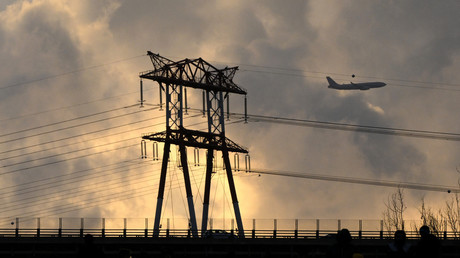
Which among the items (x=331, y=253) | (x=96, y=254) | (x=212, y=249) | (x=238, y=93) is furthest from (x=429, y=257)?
(x=238, y=93)

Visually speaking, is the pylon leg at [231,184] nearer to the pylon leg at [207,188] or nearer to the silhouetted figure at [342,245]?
the pylon leg at [207,188]

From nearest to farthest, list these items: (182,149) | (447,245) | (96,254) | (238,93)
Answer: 1. (96,254)
2. (447,245)
3. (182,149)
4. (238,93)

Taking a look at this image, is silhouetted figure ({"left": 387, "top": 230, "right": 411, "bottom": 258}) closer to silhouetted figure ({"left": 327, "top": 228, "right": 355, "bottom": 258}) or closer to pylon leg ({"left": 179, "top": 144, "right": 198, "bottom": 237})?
A: silhouetted figure ({"left": 327, "top": 228, "right": 355, "bottom": 258})

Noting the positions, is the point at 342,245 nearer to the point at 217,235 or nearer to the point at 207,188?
the point at 217,235

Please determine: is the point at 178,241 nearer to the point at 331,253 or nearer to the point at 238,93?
the point at 238,93

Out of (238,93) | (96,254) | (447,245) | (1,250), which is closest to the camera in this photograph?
(96,254)

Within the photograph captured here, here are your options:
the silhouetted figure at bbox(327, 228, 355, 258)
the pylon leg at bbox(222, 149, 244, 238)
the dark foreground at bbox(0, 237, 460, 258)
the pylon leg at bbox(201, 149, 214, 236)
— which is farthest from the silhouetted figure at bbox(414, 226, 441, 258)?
the pylon leg at bbox(222, 149, 244, 238)
